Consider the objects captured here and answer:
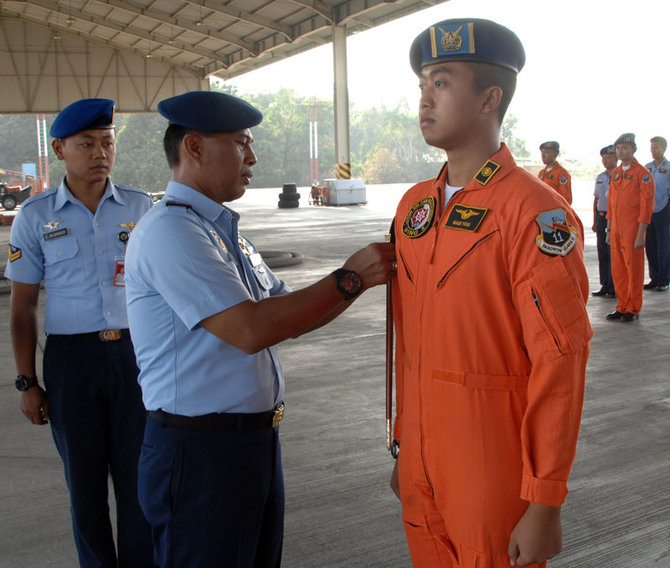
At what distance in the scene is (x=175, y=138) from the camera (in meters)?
1.80

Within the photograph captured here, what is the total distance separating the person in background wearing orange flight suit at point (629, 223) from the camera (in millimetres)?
6762

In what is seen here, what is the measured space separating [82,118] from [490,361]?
1.79 m

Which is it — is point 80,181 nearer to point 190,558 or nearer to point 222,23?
point 190,558

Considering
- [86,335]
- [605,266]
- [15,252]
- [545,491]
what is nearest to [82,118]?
[15,252]

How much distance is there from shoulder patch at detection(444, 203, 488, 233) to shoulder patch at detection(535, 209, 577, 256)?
0.13 meters

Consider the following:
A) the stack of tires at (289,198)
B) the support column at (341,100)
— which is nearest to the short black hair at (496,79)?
the support column at (341,100)

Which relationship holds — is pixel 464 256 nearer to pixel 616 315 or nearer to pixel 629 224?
pixel 616 315

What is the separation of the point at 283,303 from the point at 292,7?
21.0 m

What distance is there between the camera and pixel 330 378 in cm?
514

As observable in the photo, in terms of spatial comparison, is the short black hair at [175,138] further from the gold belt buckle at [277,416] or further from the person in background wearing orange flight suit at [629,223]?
the person in background wearing orange flight suit at [629,223]

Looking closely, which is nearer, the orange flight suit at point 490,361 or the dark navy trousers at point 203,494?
the orange flight suit at point 490,361

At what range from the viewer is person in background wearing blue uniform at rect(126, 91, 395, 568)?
1.63 meters

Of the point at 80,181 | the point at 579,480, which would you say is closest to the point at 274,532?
the point at 80,181

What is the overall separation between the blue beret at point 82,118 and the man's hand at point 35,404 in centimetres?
96
